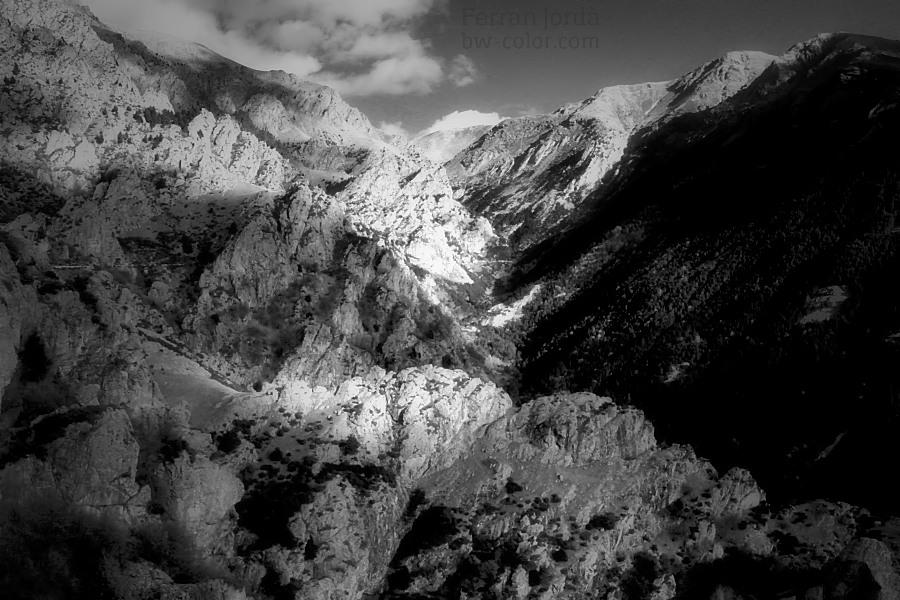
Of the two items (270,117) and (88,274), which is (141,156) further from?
(270,117)

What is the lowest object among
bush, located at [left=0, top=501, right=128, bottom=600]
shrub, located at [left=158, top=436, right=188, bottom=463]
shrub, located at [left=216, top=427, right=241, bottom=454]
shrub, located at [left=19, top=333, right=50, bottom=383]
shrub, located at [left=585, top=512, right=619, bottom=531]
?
shrub, located at [left=585, top=512, right=619, bottom=531]

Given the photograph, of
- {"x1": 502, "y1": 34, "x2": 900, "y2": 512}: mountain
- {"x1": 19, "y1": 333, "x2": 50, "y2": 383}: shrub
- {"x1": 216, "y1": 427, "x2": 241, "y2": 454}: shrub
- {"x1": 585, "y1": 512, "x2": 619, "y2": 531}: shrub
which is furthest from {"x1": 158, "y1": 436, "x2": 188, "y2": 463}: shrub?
{"x1": 502, "y1": 34, "x2": 900, "y2": 512}: mountain

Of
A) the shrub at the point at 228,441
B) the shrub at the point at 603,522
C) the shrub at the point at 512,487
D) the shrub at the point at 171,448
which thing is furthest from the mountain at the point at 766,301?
the shrub at the point at 171,448

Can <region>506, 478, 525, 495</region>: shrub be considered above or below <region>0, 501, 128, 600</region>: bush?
below

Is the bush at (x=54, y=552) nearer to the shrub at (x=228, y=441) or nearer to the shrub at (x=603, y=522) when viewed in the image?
the shrub at (x=228, y=441)

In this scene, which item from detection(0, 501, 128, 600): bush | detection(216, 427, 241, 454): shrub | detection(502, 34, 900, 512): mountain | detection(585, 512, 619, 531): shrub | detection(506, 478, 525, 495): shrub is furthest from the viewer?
detection(502, 34, 900, 512): mountain

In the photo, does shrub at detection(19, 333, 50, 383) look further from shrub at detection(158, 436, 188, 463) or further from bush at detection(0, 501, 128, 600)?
bush at detection(0, 501, 128, 600)

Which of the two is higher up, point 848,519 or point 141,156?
point 141,156

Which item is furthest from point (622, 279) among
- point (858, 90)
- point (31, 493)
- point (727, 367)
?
point (31, 493)

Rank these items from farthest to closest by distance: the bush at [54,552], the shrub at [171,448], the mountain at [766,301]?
the mountain at [766,301]
the shrub at [171,448]
the bush at [54,552]
